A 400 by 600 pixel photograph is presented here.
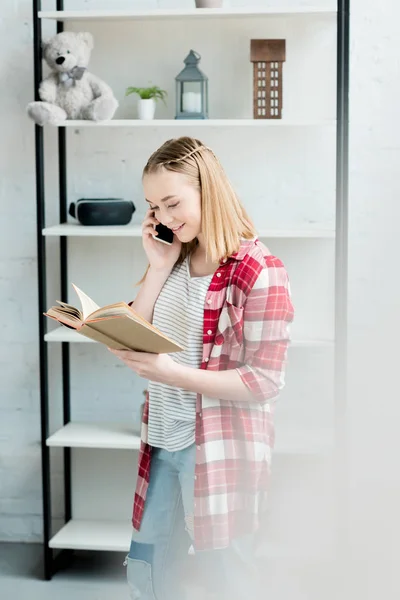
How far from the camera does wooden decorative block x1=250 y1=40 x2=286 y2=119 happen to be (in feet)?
7.53

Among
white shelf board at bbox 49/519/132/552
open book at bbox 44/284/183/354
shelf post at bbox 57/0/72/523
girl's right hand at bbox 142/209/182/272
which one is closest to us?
open book at bbox 44/284/183/354

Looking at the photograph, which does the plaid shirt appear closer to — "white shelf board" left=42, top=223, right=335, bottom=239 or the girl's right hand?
the girl's right hand

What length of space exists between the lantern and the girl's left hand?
3.75ft

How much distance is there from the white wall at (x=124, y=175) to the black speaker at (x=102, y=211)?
0.18 meters

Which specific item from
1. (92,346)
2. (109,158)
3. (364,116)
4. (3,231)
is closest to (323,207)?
(364,116)

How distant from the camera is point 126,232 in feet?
7.55

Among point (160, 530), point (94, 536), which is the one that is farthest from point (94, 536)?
point (160, 530)

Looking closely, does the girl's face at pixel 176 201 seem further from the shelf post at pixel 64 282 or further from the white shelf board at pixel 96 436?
the shelf post at pixel 64 282

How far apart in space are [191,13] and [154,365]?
1.29m

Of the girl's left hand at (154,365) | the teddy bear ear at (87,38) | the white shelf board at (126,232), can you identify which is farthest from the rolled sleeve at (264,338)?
the teddy bear ear at (87,38)

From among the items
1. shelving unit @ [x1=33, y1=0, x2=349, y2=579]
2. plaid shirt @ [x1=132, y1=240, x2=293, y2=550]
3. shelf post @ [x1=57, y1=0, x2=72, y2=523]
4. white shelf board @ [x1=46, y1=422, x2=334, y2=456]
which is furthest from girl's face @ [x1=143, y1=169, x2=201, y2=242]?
shelf post @ [x1=57, y1=0, x2=72, y2=523]

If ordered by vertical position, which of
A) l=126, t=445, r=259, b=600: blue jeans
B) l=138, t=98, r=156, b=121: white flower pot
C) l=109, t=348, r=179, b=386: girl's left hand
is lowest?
l=126, t=445, r=259, b=600: blue jeans

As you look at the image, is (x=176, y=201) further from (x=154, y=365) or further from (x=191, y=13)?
(x=191, y=13)

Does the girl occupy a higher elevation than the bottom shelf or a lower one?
higher
